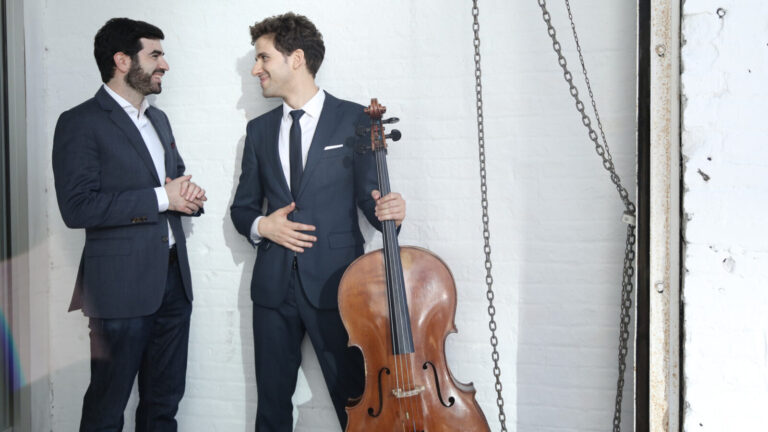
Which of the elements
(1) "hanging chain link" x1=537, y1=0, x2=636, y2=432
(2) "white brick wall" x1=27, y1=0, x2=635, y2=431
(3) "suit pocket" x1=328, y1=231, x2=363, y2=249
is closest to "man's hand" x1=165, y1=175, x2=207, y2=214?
(2) "white brick wall" x1=27, y1=0, x2=635, y2=431

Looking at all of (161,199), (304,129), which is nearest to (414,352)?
(304,129)

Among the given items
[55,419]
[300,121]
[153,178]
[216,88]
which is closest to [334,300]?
[300,121]

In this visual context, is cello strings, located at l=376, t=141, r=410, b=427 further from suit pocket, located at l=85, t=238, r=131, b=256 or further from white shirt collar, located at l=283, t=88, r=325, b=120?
suit pocket, located at l=85, t=238, r=131, b=256

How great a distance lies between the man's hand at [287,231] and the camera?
2.34m

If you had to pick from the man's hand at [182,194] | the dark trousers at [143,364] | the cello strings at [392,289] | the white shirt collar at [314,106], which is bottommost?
the dark trousers at [143,364]

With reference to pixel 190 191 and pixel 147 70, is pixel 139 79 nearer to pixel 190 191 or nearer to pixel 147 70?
pixel 147 70

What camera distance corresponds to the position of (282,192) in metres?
2.41

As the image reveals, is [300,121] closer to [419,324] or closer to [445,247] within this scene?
[445,247]

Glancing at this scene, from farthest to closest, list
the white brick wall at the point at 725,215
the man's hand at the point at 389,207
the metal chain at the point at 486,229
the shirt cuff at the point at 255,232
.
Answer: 1. the shirt cuff at the point at 255,232
2. the metal chain at the point at 486,229
3. the man's hand at the point at 389,207
4. the white brick wall at the point at 725,215

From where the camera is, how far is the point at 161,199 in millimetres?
2461

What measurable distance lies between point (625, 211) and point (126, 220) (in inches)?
72.7

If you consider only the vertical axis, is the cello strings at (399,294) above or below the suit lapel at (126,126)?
below

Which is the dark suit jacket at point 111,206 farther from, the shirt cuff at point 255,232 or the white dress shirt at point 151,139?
the shirt cuff at point 255,232

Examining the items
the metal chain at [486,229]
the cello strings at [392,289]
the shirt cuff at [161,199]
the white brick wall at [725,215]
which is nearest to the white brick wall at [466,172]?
the metal chain at [486,229]
